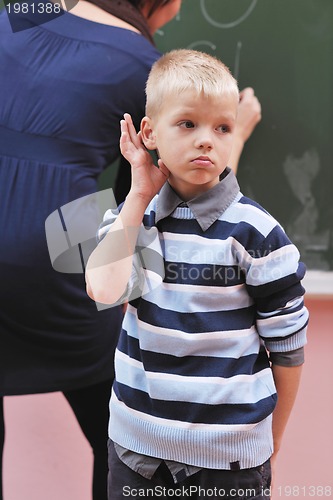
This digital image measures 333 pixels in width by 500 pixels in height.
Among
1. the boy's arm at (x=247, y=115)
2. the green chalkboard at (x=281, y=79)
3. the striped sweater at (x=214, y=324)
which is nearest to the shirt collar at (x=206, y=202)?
the striped sweater at (x=214, y=324)

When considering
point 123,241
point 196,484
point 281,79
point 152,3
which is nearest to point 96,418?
point 196,484

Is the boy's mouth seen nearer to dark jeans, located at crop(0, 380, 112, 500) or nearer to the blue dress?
the blue dress

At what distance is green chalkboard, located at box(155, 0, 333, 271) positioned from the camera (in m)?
2.07

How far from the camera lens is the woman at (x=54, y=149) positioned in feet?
4.65

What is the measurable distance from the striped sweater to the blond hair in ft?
0.47

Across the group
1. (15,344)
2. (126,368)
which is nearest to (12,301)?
(15,344)

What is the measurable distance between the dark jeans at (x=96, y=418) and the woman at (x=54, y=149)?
61 mm

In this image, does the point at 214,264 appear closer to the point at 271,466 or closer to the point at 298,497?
the point at 271,466

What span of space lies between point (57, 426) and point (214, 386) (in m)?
1.32

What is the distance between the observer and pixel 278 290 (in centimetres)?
107

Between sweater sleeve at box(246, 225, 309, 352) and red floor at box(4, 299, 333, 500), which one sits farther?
red floor at box(4, 299, 333, 500)

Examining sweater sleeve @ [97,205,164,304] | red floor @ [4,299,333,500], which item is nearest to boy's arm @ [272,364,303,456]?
sweater sleeve @ [97,205,164,304]

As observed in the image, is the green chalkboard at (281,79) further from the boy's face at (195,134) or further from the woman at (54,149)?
the boy's face at (195,134)

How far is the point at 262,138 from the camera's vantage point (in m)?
2.12
